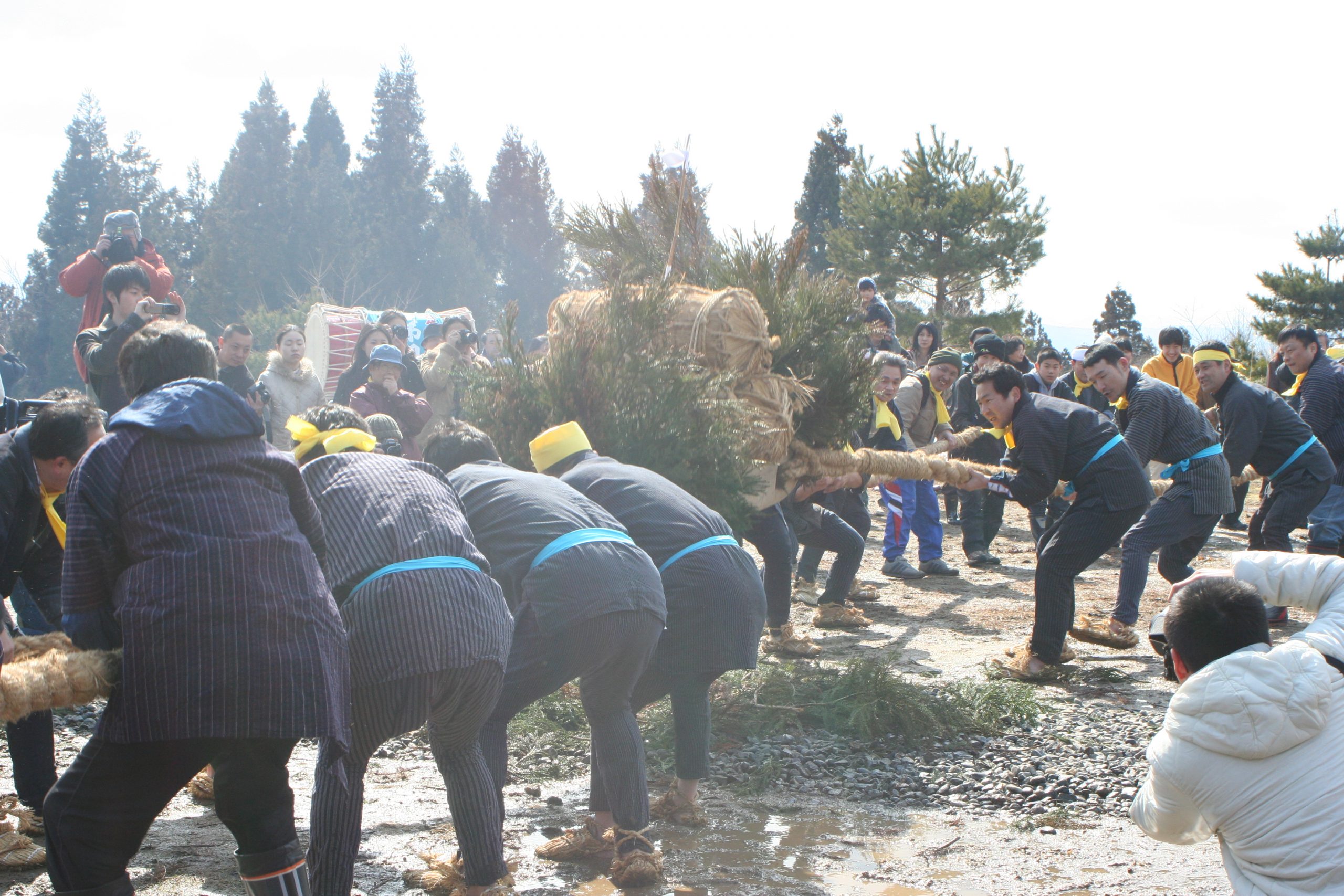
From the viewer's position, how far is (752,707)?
5.12m

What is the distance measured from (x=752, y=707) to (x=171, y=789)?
302 cm

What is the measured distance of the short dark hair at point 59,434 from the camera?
330cm

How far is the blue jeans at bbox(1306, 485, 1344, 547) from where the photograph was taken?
7422 millimetres

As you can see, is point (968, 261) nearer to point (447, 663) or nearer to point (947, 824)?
point (947, 824)

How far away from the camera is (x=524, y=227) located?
45.4 meters

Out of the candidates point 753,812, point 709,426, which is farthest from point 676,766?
point 709,426

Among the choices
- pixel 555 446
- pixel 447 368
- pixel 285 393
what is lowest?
pixel 555 446

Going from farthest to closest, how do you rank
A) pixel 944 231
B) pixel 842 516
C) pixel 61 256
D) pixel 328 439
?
pixel 61 256 → pixel 944 231 → pixel 842 516 → pixel 328 439

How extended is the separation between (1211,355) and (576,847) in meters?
5.46

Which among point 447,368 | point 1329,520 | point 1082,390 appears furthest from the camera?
point 1082,390

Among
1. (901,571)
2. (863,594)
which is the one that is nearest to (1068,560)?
(863,594)

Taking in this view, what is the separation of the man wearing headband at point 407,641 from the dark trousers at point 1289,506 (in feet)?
19.3

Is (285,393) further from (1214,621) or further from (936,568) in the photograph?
(1214,621)

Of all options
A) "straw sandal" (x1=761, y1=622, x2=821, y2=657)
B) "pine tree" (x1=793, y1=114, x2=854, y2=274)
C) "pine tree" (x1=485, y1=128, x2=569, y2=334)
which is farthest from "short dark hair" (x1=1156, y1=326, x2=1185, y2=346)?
"pine tree" (x1=485, y1=128, x2=569, y2=334)
